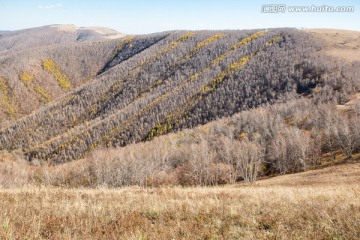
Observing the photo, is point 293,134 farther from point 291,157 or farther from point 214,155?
point 214,155

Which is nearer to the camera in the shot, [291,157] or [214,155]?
[291,157]

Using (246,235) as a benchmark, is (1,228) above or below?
above

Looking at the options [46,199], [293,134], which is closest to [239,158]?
[293,134]

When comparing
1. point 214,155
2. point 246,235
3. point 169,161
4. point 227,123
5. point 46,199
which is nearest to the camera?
point 246,235

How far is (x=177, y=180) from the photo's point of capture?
82.9 m

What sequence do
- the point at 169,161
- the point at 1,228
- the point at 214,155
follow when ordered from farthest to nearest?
the point at 169,161 < the point at 214,155 < the point at 1,228

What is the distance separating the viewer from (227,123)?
153750mm

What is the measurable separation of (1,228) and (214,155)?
91719 millimetres

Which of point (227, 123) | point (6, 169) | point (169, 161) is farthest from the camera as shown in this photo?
point (227, 123)

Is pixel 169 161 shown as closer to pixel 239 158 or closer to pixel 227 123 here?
pixel 239 158

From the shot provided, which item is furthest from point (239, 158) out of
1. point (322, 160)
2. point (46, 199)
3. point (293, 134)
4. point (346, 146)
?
point (46, 199)

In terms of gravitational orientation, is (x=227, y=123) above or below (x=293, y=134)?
below

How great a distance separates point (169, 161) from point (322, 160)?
5298 cm

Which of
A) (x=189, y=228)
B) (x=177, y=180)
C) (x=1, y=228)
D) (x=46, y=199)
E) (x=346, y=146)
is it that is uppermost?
(x=1, y=228)
